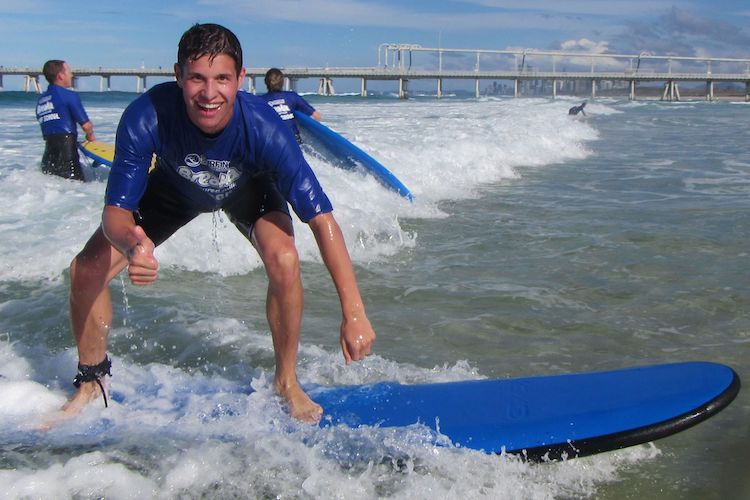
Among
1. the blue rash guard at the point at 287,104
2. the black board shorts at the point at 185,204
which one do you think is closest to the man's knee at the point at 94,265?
the black board shorts at the point at 185,204

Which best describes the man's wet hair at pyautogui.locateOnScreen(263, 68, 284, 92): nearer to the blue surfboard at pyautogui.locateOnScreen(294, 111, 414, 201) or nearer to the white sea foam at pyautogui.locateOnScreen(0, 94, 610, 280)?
the blue surfboard at pyautogui.locateOnScreen(294, 111, 414, 201)

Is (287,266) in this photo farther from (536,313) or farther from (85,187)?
(85,187)

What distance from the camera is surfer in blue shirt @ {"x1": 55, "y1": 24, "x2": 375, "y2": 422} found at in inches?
103

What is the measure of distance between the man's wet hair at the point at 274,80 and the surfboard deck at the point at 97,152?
193 centimetres

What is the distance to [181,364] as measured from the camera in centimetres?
372

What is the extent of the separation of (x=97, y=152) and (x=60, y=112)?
59 cm

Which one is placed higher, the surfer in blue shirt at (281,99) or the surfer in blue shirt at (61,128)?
the surfer in blue shirt at (281,99)

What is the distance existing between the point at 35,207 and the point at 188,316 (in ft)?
11.9

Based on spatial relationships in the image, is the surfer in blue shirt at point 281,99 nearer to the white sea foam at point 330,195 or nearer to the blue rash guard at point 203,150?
the white sea foam at point 330,195

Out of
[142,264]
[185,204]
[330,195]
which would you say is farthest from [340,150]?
[142,264]

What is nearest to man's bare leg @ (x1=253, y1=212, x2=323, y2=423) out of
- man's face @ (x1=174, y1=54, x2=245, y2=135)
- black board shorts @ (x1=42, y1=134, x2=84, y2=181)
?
man's face @ (x1=174, y1=54, x2=245, y2=135)

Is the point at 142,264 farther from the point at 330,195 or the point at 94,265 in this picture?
the point at 330,195

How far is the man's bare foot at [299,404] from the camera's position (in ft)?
9.61

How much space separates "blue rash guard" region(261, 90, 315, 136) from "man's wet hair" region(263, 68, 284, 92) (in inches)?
3.0
